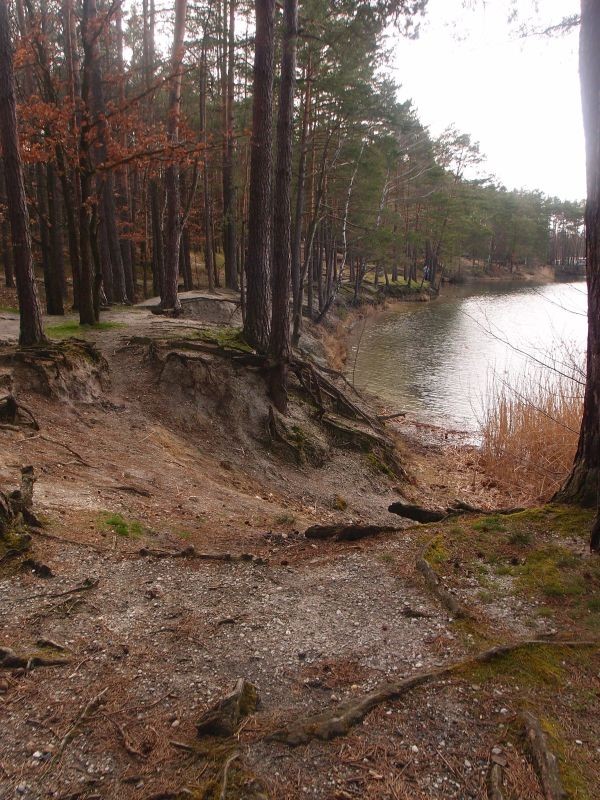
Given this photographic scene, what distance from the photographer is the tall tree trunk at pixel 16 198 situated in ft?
26.2

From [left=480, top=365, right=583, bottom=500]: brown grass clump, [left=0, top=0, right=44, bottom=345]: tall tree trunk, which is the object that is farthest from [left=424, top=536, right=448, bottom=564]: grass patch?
[left=0, top=0, right=44, bottom=345]: tall tree trunk

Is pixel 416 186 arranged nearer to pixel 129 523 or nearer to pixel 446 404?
pixel 446 404

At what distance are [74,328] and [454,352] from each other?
55.9 ft

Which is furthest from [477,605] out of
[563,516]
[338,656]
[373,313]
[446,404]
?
[373,313]

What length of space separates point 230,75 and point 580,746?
883 inches

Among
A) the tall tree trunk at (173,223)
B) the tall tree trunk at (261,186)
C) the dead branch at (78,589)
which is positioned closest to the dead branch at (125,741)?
the dead branch at (78,589)

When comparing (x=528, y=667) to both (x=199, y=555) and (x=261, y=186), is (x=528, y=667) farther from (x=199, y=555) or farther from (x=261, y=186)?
(x=261, y=186)

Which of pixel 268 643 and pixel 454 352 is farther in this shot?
pixel 454 352

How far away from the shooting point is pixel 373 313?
3756 centimetres

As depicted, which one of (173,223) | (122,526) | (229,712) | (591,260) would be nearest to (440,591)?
(229,712)

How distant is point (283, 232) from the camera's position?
386 inches

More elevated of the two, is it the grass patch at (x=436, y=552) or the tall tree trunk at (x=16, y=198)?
the tall tree trunk at (x=16, y=198)

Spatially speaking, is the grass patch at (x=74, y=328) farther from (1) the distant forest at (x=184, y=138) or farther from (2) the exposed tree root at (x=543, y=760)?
(2) the exposed tree root at (x=543, y=760)

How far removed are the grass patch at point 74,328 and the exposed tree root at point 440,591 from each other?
30.0ft
